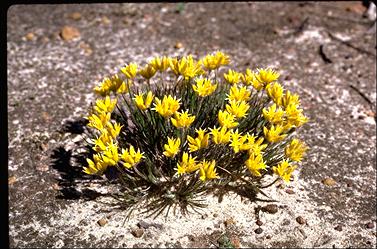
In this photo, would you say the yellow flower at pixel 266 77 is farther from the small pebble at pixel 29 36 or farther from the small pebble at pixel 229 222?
the small pebble at pixel 29 36

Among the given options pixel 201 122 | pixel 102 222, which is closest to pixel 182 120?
pixel 201 122

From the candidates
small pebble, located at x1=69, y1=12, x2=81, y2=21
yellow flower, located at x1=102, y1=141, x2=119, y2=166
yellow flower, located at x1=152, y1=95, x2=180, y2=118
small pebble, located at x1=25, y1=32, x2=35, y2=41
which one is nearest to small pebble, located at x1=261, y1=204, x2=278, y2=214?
yellow flower, located at x1=152, y1=95, x2=180, y2=118

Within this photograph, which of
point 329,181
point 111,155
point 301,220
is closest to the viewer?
point 111,155

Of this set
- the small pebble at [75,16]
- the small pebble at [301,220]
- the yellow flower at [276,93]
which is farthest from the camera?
the small pebble at [75,16]

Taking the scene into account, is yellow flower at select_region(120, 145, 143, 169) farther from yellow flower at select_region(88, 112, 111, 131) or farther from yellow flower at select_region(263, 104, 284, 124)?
yellow flower at select_region(263, 104, 284, 124)

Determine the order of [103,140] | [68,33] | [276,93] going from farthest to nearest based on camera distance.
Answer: [68,33] → [276,93] → [103,140]

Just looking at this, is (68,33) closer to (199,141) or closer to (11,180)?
(11,180)

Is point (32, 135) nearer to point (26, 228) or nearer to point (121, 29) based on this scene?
point (26, 228)

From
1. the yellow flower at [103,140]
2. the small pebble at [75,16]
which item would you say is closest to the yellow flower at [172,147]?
the yellow flower at [103,140]

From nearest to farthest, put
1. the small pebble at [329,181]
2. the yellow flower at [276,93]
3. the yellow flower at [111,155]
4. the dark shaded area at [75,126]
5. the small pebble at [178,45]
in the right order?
the yellow flower at [111,155] → the yellow flower at [276,93] → the small pebble at [329,181] → the dark shaded area at [75,126] → the small pebble at [178,45]
